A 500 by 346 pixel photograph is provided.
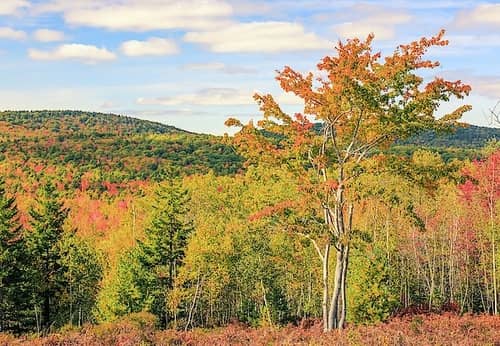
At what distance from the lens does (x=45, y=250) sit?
4128 cm

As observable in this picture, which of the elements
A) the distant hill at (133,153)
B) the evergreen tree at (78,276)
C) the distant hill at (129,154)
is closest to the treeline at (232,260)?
the evergreen tree at (78,276)

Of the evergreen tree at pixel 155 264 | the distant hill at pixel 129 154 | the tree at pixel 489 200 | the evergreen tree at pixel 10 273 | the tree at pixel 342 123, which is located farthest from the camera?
the distant hill at pixel 129 154

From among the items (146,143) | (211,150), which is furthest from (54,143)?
(211,150)

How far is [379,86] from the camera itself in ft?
63.1

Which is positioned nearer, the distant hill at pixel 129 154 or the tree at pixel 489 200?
the tree at pixel 489 200

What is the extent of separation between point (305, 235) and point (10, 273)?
26.0m

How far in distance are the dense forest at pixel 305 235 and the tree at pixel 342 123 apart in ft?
0.18

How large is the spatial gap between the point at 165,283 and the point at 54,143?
449ft

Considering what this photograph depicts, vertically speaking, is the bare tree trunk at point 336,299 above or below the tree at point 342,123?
below

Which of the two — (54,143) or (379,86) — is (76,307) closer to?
(379,86)

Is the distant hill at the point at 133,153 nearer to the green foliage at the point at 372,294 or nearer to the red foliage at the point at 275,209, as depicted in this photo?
the green foliage at the point at 372,294

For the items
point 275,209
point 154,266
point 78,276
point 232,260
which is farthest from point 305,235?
point 78,276

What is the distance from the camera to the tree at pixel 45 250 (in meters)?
40.9

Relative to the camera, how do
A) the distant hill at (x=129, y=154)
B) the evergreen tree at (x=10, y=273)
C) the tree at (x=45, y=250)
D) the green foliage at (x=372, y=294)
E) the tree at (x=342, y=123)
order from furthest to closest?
the distant hill at (x=129, y=154) → the tree at (x=45, y=250) → the evergreen tree at (x=10, y=273) → the green foliage at (x=372, y=294) → the tree at (x=342, y=123)
